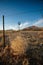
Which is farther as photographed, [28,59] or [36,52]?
[36,52]

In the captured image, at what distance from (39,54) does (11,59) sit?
261 centimetres

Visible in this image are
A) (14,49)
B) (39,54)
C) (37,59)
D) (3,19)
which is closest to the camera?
(37,59)

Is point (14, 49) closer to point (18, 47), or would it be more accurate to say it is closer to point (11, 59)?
point (18, 47)

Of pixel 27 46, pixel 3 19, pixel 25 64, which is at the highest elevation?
pixel 3 19

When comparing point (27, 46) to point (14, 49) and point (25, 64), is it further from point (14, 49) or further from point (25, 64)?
point (25, 64)

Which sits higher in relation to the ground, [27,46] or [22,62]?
[27,46]

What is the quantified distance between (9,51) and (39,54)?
369 cm

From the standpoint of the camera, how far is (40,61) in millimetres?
14430

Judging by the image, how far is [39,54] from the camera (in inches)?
621

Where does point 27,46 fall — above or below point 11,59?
above

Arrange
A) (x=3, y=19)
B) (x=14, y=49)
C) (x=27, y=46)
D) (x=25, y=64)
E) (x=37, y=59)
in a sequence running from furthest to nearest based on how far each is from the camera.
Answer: (x=3, y=19)
(x=14, y=49)
(x=27, y=46)
(x=37, y=59)
(x=25, y=64)

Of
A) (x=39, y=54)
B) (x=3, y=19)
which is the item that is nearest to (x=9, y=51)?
(x=39, y=54)

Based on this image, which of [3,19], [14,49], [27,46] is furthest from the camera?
[3,19]

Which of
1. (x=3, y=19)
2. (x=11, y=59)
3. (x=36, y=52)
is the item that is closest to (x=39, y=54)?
(x=36, y=52)
